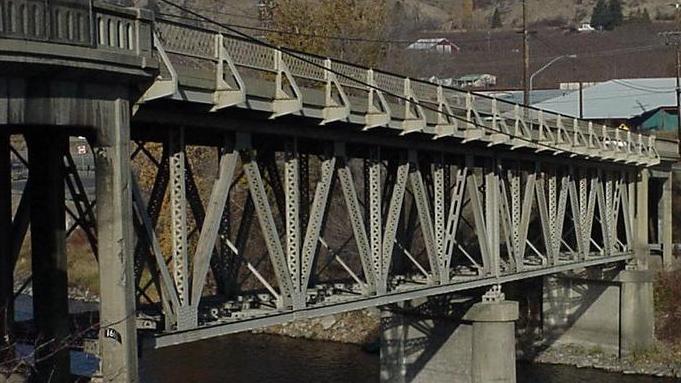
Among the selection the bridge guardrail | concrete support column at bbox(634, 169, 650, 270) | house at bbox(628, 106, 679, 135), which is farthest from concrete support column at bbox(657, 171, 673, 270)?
house at bbox(628, 106, 679, 135)

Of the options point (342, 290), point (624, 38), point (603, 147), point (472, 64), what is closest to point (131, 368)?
point (342, 290)

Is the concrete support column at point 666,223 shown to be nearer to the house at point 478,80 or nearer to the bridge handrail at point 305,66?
the bridge handrail at point 305,66

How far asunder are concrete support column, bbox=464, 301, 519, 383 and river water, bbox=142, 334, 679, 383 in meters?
8.39

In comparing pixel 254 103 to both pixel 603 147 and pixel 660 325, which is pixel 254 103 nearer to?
pixel 603 147

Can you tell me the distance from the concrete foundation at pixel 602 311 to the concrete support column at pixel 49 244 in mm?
27332

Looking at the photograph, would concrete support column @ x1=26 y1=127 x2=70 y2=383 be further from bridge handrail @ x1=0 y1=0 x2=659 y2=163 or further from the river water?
the river water

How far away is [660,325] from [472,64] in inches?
4957

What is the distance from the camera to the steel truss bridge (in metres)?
13.4

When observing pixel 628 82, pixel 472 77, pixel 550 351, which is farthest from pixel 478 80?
pixel 550 351

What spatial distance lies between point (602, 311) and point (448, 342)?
12.7 metres

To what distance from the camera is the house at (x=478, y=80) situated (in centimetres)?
12873

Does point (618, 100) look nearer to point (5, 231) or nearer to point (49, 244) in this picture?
point (49, 244)

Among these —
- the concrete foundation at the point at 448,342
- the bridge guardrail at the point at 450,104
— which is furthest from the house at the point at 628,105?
the concrete foundation at the point at 448,342

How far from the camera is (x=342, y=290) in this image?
22719mm
